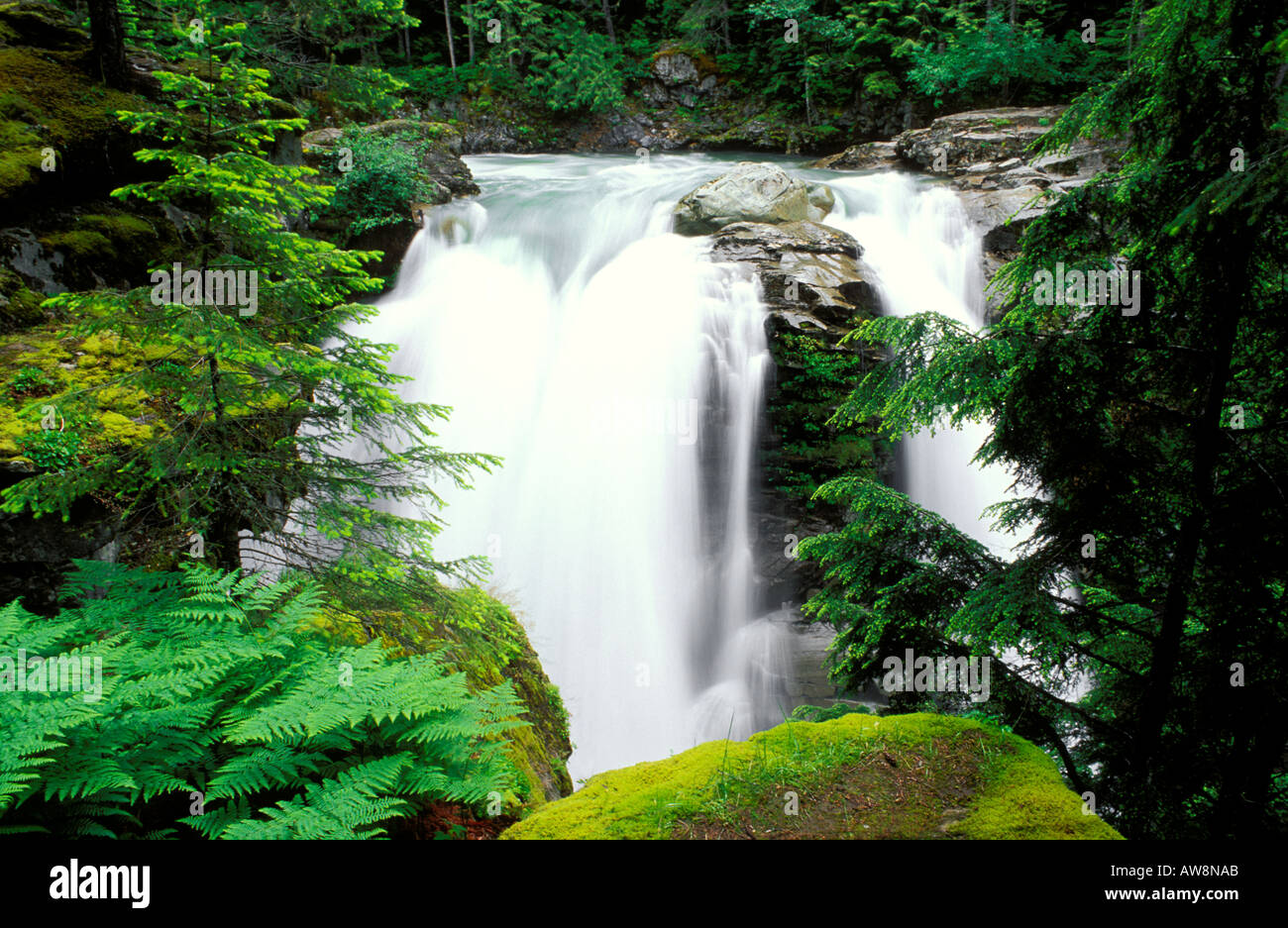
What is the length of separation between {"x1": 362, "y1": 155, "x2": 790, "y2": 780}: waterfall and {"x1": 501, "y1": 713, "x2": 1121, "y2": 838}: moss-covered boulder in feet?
18.2

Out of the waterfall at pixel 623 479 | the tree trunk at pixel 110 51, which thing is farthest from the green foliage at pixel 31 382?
the waterfall at pixel 623 479

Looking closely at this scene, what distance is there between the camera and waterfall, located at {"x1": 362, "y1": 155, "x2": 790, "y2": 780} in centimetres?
877

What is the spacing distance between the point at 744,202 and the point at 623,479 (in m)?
6.85

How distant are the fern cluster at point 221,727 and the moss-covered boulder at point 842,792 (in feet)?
2.05

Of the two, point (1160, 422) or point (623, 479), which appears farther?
point (623, 479)

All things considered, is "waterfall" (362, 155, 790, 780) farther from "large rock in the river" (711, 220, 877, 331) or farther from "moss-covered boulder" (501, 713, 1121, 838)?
"moss-covered boulder" (501, 713, 1121, 838)

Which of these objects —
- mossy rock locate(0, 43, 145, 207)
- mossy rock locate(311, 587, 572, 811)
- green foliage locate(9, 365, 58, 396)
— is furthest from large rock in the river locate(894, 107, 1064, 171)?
green foliage locate(9, 365, 58, 396)

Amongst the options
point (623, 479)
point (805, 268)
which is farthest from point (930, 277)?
point (623, 479)

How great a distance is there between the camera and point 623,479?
32.4ft

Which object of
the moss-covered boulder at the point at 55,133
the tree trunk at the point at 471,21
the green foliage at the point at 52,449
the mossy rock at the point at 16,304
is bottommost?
the green foliage at the point at 52,449

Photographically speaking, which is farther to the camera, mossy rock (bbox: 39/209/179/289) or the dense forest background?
mossy rock (bbox: 39/209/179/289)

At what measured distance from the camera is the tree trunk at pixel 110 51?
5.54m

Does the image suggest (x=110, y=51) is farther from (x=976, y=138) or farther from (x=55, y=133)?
(x=976, y=138)

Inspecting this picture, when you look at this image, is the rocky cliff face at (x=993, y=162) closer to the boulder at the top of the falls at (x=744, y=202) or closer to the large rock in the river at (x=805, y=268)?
the large rock in the river at (x=805, y=268)
